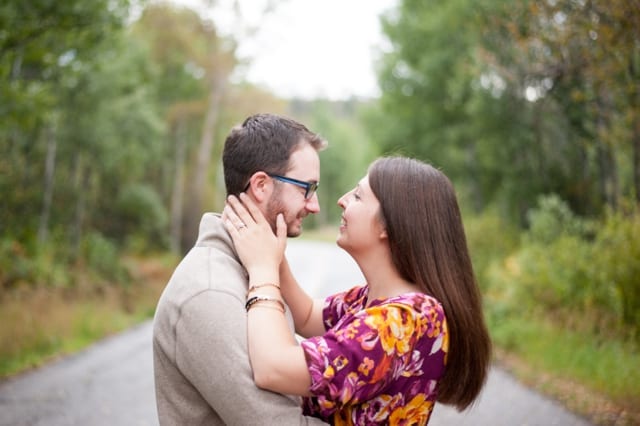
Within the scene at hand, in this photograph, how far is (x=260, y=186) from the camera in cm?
256

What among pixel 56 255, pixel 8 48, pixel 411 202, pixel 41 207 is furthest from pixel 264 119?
pixel 41 207

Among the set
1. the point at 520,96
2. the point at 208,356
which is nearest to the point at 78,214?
the point at 520,96

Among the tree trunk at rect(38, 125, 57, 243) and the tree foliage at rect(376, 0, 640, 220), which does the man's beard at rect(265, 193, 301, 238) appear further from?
the tree trunk at rect(38, 125, 57, 243)

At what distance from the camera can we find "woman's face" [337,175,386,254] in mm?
2463

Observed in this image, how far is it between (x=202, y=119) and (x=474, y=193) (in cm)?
1621

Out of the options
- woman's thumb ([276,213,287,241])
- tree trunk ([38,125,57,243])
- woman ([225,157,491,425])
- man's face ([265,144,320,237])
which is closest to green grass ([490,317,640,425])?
woman ([225,157,491,425])

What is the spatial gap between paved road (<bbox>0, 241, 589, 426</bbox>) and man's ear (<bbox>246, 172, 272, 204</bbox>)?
3256 millimetres

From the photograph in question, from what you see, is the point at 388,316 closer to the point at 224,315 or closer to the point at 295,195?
the point at 224,315

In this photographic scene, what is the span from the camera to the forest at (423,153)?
8.73 m

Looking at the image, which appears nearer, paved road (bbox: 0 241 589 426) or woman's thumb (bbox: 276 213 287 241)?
woman's thumb (bbox: 276 213 287 241)

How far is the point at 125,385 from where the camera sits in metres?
8.14

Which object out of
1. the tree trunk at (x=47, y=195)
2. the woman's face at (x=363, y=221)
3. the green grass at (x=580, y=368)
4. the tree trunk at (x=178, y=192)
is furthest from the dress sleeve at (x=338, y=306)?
the tree trunk at (x=178, y=192)

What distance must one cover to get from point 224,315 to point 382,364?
55 centimetres

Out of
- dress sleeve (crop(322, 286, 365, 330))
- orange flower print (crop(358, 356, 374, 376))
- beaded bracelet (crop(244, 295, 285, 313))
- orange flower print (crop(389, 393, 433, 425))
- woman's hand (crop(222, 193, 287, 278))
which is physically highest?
woman's hand (crop(222, 193, 287, 278))
